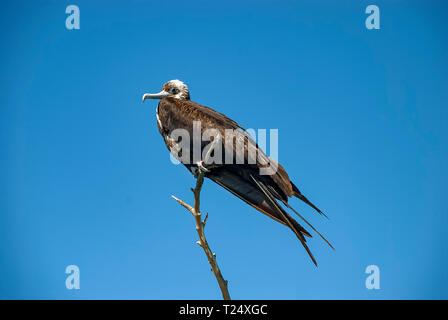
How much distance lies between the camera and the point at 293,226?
4.79m

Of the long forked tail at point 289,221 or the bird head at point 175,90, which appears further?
the bird head at point 175,90

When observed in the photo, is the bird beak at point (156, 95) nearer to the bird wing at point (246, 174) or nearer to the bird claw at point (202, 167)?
the bird wing at point (246, 174)

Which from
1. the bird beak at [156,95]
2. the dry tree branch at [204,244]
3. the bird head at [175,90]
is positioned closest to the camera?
the dry tree branch at [204,244]

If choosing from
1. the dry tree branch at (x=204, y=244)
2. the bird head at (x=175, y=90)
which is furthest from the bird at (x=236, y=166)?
the bird head at (x=175, y=90)

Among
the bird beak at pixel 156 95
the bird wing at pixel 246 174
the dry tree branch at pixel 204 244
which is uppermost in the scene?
the bird beak at pixel 156 95

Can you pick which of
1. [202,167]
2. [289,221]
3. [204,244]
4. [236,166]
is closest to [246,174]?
[236,166]

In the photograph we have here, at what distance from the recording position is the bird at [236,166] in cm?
501

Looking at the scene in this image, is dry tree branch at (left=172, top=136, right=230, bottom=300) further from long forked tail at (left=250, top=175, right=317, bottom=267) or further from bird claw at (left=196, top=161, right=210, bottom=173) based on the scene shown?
long forked tail at (left=250, top=175, right=317, bottom=267)

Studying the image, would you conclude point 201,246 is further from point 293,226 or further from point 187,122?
point 187,122

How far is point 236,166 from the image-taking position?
536cm

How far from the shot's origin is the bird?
501cm
